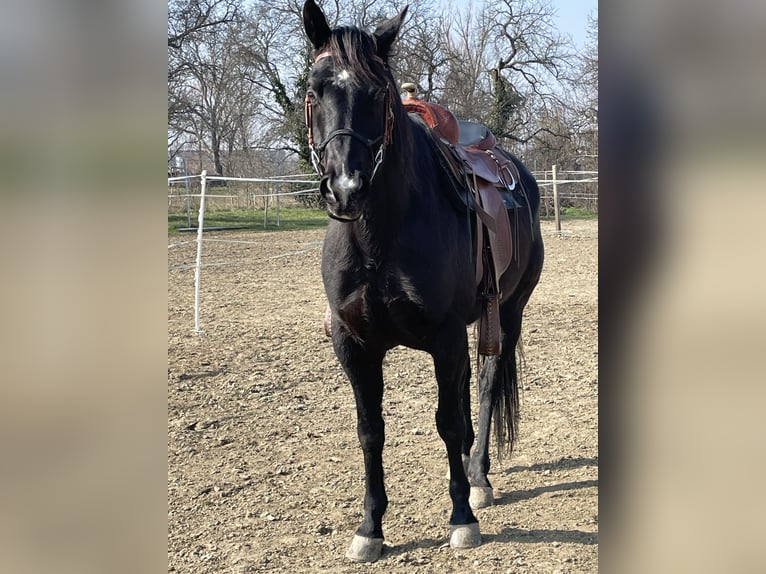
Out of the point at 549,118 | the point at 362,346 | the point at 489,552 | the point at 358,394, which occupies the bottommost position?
the point at 489,552

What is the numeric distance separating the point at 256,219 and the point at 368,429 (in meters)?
17.6

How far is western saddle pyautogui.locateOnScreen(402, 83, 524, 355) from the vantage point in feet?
9.82

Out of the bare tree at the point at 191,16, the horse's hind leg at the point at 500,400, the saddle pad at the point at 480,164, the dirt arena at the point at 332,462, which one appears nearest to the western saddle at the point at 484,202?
the saddle pad at the point at 480,164

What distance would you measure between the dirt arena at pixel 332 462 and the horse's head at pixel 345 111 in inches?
66.2

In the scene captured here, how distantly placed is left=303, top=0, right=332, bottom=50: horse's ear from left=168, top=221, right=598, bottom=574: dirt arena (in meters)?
2.15

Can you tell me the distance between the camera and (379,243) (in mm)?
2574

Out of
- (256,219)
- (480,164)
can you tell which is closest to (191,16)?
(256,219)

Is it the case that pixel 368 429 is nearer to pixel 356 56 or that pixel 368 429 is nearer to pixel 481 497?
pixel 481 497

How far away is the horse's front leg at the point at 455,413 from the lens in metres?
2.72
